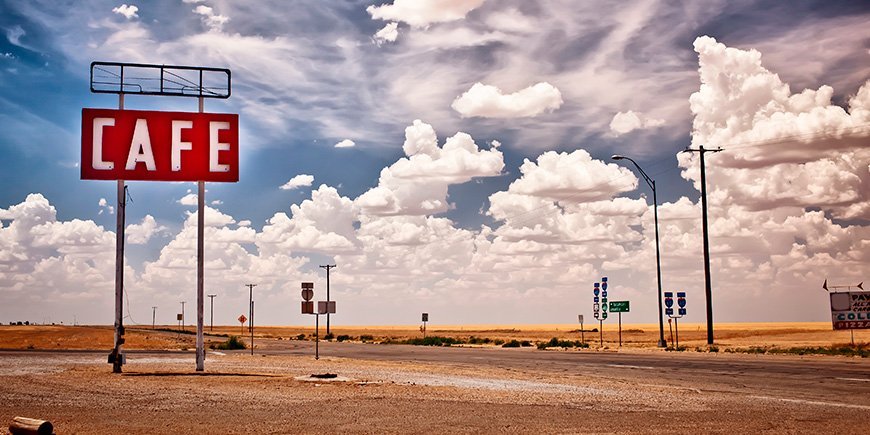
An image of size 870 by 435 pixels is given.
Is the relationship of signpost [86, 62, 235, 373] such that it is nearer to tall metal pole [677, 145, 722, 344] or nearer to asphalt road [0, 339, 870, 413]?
asphalt road [0, 339, 870, 413]

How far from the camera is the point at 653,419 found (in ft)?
47.8

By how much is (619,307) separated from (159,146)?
127 ft

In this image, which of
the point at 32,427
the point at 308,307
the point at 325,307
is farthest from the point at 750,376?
the point at 32,427

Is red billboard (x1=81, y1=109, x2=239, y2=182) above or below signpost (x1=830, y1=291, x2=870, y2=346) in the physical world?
above

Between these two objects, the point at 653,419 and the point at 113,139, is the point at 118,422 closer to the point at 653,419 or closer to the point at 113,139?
the point at 653,419

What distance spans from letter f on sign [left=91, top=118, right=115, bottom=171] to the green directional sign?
39.3m

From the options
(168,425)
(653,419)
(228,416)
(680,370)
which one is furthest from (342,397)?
(680,370)

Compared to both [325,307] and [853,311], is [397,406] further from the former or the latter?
[853,311]

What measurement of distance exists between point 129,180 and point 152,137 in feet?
5.10

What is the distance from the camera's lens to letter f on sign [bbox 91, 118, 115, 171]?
84.0 feet

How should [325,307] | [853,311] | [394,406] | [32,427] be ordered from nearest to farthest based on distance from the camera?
[32,427]
[394,406]
[325,307]
[853,311]

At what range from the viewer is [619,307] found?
5697 centimetres

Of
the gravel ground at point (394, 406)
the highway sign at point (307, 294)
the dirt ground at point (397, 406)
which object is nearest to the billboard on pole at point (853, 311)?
the gravel ground at point (394, 406)

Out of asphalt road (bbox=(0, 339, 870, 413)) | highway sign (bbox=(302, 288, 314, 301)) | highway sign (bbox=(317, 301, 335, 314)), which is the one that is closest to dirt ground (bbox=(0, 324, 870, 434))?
asphalt road (bbox=(0, 339, 870, 413))
